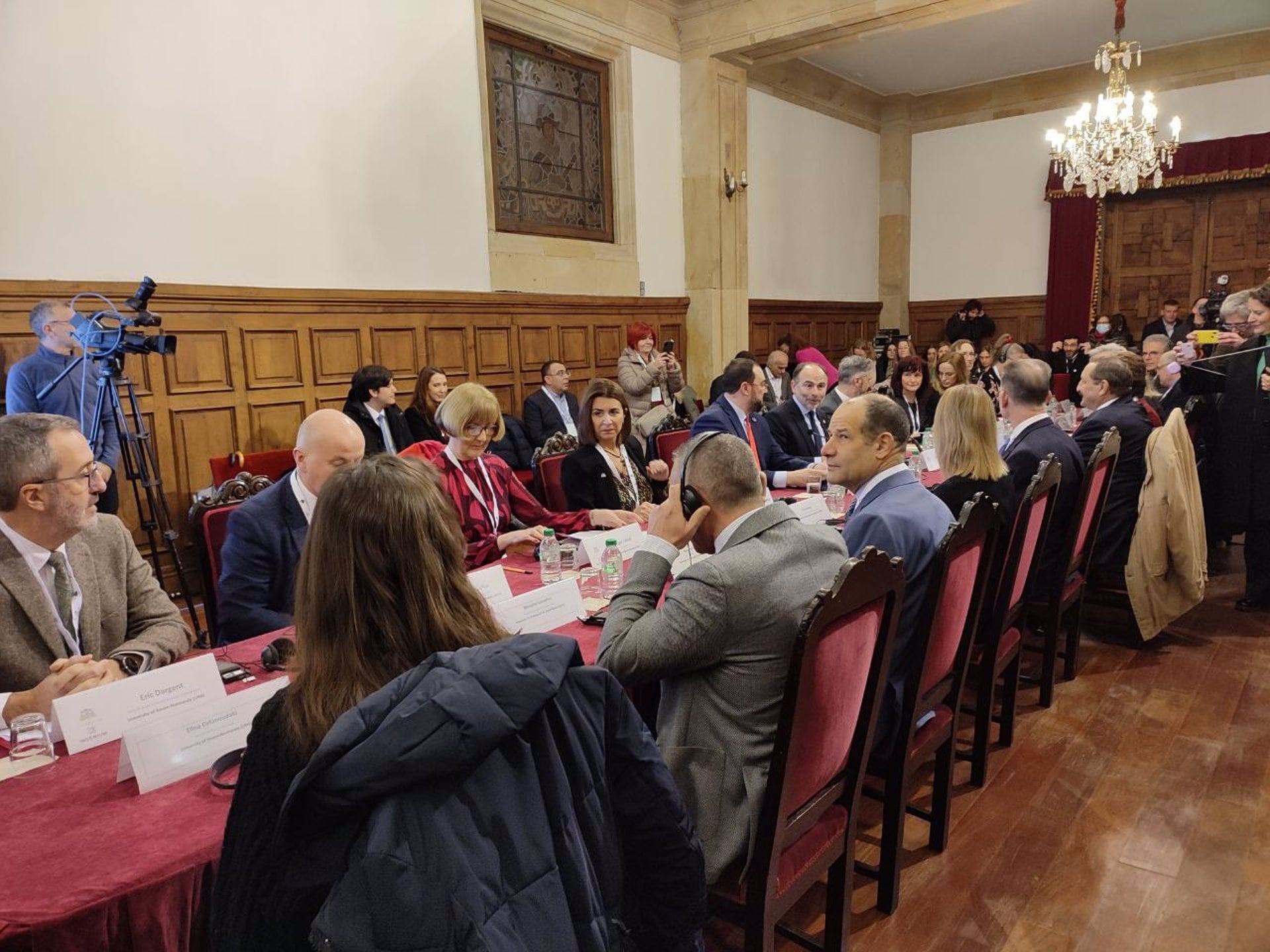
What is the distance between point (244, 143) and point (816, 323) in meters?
7.13

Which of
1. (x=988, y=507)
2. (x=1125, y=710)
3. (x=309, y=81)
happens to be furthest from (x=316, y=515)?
(x=309, y=81)

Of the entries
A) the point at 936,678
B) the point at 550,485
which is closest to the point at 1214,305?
the point at 550,485

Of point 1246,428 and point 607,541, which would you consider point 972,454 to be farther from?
point 1246,428

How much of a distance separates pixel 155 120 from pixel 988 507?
16.5ft

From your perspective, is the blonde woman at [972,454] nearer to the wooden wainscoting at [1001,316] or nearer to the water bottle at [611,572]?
the water bottle at [611,572]

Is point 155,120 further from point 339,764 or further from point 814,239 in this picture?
point 814,239

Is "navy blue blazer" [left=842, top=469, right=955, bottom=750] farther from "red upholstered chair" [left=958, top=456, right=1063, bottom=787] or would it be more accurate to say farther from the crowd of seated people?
"red upholstered chair" [left=958, top=456, right=1063, bottom=787]

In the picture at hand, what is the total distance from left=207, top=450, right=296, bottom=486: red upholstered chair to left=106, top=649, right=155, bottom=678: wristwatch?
327 centimetres

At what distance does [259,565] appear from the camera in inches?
97.1

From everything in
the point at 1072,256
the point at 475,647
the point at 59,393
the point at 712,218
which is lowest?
the point at 475,647

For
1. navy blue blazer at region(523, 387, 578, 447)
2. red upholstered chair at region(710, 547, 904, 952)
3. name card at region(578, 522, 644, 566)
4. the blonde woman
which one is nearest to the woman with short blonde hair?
name card at region(578, 522, 644, 566)

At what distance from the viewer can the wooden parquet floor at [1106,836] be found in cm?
220

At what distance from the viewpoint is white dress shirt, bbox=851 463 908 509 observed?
2516 millimetres

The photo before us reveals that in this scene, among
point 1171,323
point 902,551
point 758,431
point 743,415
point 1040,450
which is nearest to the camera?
point 902,551
